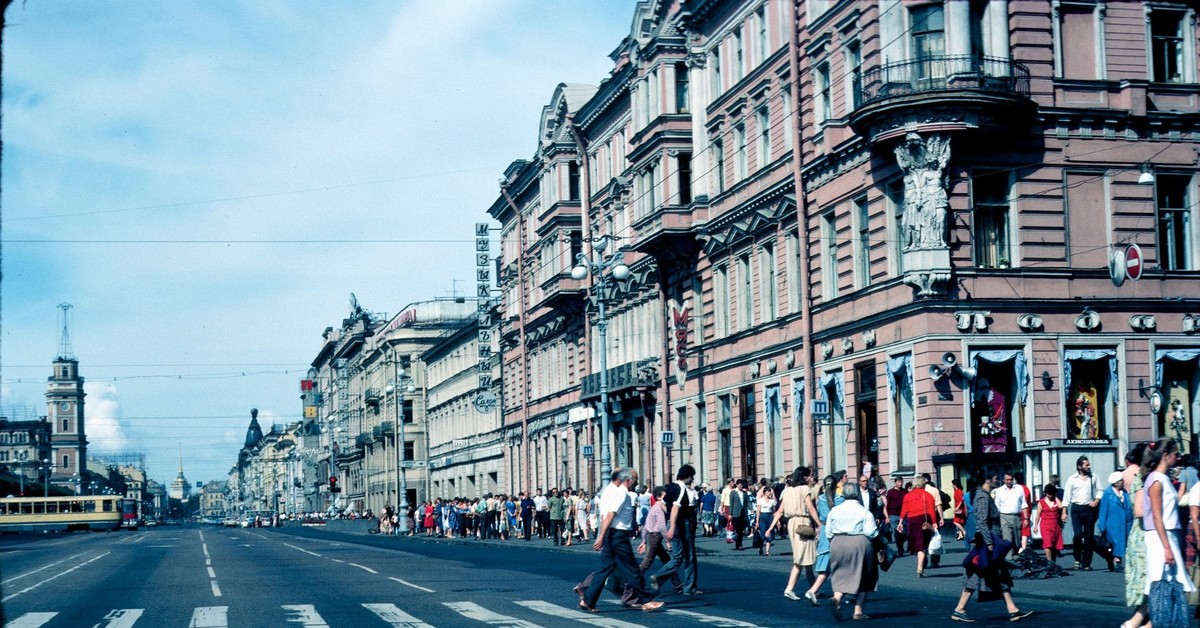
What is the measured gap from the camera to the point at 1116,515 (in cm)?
2205

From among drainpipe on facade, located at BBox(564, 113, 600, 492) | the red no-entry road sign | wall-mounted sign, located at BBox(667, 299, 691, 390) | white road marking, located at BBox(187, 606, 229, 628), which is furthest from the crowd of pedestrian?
drainpipe on facade, located at BBox(564, 113, 600, 492)

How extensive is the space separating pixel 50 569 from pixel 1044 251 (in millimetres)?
24270

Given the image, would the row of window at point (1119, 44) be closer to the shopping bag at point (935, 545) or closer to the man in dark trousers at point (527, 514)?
the shopping bag at point (935, 545)

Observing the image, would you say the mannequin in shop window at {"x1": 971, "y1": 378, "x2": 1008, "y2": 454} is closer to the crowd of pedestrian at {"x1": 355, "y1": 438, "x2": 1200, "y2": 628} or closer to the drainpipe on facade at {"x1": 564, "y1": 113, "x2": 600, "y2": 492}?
the crowd of pedestrian at {"x1": 355, "y1": 438, "x2": 1200, "y2": 628}

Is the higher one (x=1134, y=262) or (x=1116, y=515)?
(x=1134, y=262)

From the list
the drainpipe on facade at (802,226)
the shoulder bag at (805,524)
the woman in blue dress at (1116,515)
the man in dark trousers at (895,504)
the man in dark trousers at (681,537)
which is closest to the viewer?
the shoulder bag at (805,524)

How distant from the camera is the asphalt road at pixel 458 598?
17.4 meters

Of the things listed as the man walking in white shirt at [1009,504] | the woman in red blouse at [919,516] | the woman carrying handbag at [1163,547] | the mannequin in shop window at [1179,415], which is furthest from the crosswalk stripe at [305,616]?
the mannequin in shop window at [1179,415]

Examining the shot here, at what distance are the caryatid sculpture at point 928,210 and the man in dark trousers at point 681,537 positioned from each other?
43.2 ft

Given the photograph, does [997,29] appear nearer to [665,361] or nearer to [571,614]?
[571,614]

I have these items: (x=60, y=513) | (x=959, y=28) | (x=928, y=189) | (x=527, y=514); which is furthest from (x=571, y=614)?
(x=60, y=513)

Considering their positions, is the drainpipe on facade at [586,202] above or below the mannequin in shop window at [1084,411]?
above

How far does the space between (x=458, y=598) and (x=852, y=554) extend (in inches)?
263

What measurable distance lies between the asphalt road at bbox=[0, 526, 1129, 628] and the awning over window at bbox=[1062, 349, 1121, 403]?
6435 mm
